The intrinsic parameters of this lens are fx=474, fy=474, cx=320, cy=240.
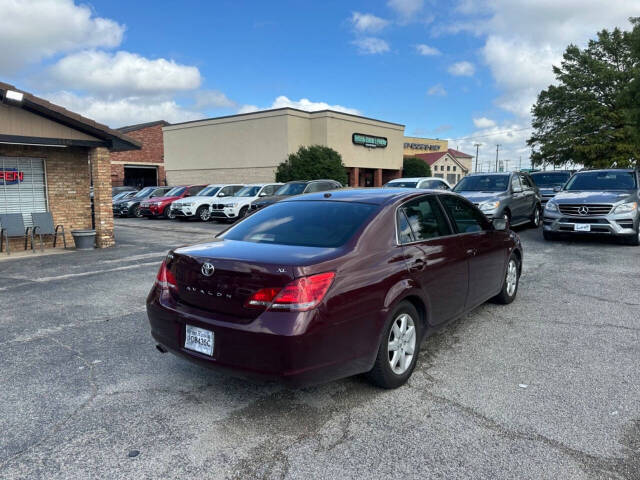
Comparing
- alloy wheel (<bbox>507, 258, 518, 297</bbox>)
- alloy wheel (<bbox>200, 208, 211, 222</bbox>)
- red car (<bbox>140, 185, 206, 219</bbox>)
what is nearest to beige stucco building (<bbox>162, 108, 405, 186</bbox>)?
red car (<bbox>140, 185, 206, 219</bbox>)

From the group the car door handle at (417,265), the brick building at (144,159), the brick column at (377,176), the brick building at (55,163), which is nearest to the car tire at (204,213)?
the brick building at (55,163)

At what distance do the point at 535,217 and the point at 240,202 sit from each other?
1059 cm

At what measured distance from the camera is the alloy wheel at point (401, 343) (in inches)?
139

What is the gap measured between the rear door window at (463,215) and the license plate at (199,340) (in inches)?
103

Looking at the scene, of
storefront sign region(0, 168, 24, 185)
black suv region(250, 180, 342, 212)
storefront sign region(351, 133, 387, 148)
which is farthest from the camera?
storefront sign region(351, 133, 387, 148)

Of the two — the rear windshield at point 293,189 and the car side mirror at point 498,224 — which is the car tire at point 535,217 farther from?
the car side mirror at point 498,224

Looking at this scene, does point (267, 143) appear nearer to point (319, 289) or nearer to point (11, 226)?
point (11, 226)

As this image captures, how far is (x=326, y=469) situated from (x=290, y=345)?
708 millimetres

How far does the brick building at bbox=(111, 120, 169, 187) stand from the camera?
132ft

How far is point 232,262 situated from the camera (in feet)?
10.4

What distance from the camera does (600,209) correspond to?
10289 millimetres

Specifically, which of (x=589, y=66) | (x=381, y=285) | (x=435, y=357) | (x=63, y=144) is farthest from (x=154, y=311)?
(x=589, y=66)

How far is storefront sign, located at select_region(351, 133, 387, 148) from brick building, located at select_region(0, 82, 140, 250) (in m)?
26.7

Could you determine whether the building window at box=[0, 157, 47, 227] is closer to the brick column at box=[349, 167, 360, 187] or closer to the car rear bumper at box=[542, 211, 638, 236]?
the car rear bumper at box=[542, 211, 638, 236]
